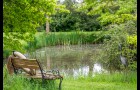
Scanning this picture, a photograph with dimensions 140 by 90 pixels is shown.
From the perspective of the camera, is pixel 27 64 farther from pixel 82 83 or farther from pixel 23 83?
pixel 82 83

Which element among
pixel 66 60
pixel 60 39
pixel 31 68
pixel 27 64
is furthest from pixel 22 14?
pixel 60 39

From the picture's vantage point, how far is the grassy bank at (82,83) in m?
5.55

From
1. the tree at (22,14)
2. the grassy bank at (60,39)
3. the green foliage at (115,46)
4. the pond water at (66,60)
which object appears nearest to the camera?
the tree at (22,14)

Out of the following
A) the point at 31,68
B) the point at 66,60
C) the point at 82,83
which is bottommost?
the point at 66,60

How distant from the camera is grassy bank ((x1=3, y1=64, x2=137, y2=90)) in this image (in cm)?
555

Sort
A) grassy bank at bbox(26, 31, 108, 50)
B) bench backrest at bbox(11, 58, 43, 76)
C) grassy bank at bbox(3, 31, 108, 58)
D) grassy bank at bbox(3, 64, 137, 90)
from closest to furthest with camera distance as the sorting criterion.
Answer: grassy bank at bbox(3, 64, 137, 90)
bench backrest at bbox(11, 58, 43, 76)
grassy bank at bbox(3, 31, 108, 58)
grassy bank at bbox(26, 31, 108, 50)

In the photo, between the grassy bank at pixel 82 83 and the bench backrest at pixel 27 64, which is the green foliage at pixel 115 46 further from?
the bench backrest at pixel 27 64

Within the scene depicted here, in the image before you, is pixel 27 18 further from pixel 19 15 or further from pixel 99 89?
pixel 99 89

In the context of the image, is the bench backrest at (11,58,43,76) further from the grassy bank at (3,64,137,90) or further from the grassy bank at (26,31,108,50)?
the grassy bank at (26,31,108,50)

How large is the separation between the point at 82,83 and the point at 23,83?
7.70 feet

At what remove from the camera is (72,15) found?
30.1m

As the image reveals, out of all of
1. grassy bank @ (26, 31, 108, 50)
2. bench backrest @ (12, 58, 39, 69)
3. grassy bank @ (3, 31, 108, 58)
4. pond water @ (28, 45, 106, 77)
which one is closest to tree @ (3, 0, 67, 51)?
bench backrest @ (12, 58, 39, 69)

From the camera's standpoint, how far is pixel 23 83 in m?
5.77

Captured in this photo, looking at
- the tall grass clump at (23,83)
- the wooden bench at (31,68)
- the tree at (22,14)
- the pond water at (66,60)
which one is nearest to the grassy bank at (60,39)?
the pond water at (66,60)
